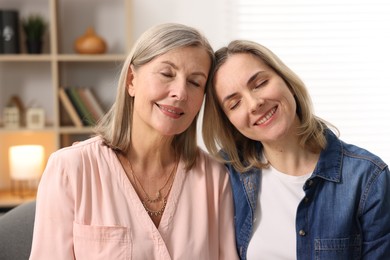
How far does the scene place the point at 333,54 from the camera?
11.4 ft

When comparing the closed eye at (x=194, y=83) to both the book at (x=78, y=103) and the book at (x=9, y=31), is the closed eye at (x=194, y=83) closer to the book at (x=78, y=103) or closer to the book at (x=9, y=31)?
the book at (x=78, y=103)

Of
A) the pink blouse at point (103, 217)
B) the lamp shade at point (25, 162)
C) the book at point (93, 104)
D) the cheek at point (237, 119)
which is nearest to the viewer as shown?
the pink blouse at point (103, 217)

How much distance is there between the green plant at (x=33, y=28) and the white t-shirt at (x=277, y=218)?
2106 mm

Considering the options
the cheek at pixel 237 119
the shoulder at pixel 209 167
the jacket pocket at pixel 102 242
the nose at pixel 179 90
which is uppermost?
the nose at pixel 179 90

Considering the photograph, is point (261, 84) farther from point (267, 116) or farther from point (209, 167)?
point (209, 167)

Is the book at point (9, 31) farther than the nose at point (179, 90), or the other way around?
the book at point (9, 31)

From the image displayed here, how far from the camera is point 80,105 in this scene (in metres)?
3.26

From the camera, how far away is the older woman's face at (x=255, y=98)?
1591 mm

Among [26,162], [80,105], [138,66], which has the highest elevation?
[138,66]

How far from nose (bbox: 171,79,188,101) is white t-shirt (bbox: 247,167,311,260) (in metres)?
0.41

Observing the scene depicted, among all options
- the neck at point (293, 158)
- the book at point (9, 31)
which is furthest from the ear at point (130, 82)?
the book at point (9, 31)

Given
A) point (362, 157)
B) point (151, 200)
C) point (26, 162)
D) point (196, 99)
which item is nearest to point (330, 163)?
point (362, 157)

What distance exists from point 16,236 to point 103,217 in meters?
0.40

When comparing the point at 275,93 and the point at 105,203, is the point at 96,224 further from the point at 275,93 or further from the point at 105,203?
the point at 275,93
